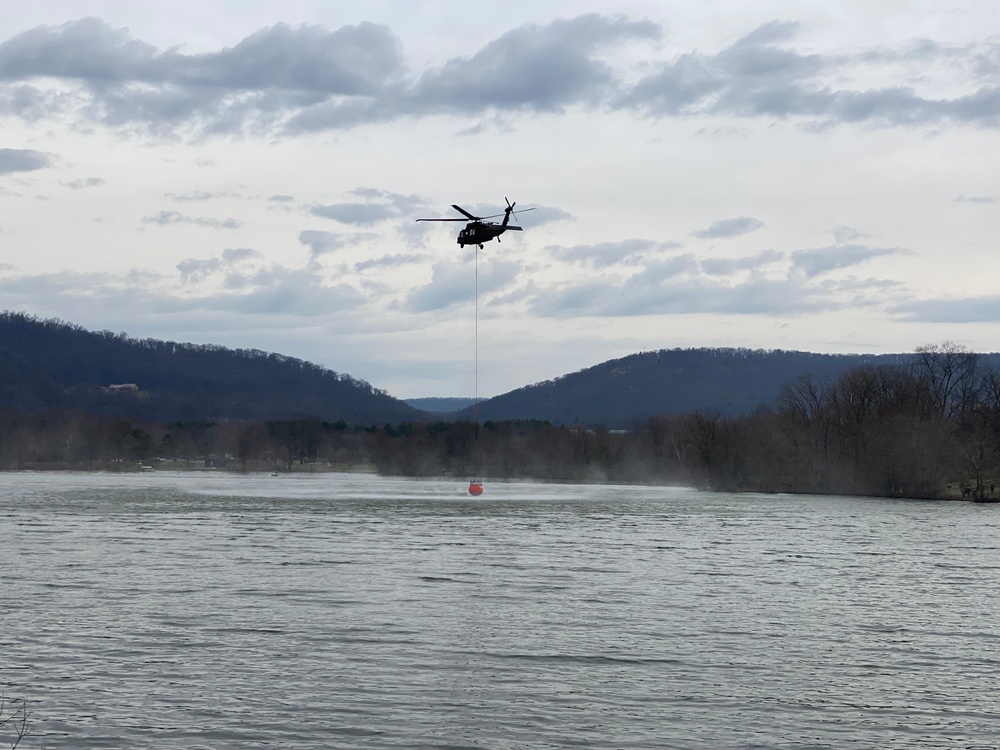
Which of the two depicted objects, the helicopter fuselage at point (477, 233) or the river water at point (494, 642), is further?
the helicopter fuselage at point (477, 233)

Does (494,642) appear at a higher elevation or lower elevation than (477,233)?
lower

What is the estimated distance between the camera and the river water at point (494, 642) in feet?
68.0

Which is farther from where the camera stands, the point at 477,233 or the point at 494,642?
the point at 477,233

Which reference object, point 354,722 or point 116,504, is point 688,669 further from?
point 116,504

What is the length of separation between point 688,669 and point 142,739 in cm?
1232

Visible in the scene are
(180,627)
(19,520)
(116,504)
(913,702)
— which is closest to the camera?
(913,702)

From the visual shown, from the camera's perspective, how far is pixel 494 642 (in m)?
29.0

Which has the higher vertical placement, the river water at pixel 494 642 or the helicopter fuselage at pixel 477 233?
the helicopter fuselage at pixel 477 233

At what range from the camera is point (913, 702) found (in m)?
22.9

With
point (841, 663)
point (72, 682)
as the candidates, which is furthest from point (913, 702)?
point (72, 682)

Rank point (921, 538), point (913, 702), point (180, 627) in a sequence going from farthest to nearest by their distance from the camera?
point (921, 538), point (180, 627), point (913, 702)

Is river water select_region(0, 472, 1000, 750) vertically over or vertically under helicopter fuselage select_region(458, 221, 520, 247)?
under

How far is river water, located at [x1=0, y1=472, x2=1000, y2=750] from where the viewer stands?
20719 millimetres

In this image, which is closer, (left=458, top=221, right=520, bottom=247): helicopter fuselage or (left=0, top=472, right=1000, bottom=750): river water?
(left=0, top=472, right=1000, bottom=750): river water
